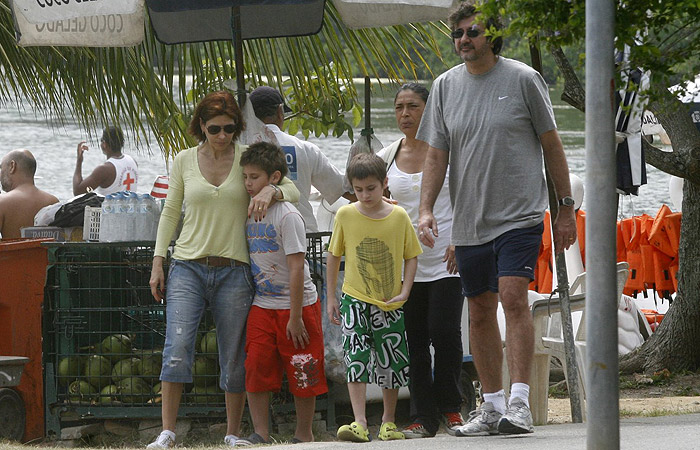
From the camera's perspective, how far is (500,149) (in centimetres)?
532

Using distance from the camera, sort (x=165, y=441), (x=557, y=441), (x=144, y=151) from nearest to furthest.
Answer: (x=557, y=441) < (x=165, y=441) < (x=144, y=151)

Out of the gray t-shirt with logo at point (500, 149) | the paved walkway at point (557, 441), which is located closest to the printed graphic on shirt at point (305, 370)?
the paved walkway at point (557, 441)

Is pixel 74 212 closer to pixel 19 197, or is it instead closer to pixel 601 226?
pixel 19 197

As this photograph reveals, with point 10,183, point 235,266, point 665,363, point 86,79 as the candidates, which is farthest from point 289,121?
point 235,266

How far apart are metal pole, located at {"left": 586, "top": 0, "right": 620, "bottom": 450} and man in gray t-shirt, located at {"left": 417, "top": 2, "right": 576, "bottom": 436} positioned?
6.20 ft

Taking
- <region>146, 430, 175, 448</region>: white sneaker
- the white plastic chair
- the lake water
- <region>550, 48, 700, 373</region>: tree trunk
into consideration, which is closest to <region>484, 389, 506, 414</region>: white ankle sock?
<region>146, 430, 175, 448</region>: white sneaker

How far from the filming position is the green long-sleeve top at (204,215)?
5777 millimetres

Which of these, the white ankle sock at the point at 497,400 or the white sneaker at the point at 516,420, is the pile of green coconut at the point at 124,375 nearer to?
the white ankle sock at the point at 497,400

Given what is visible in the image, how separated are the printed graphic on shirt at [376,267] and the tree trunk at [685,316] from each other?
456cm

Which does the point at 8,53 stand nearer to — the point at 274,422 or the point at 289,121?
the point at 289,121

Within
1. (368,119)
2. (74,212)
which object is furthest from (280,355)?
(74,212)

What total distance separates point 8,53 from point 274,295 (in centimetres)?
435

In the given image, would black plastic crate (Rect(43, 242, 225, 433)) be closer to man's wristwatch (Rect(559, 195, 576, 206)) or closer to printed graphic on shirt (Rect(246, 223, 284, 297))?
printed graphic on shirt (Rect(246, 223, 284, 297))

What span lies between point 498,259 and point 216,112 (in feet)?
5.19
